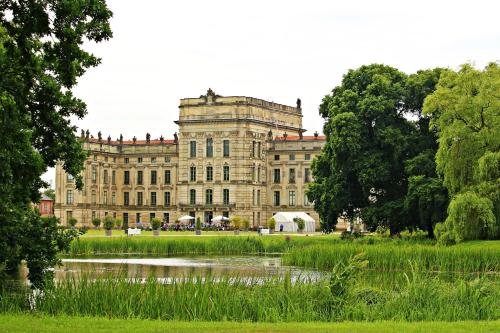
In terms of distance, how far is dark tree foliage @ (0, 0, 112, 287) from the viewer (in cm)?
1928

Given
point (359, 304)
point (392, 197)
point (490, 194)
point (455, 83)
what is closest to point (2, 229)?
point (359, 304)

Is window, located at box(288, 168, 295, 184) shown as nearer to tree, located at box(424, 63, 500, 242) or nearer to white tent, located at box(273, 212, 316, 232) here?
white tent, located at box(273, 212, 316, 232)

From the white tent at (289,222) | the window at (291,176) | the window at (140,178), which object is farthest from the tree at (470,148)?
the window at (140,178)

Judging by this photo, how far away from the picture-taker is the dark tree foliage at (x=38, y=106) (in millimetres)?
19281

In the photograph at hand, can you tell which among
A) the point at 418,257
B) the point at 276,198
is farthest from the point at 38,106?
the point at 276,198

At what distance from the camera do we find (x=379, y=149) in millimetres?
58156

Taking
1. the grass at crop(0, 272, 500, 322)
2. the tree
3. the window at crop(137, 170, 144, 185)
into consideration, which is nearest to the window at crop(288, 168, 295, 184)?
the window at crop(137, 170, 144, 185)

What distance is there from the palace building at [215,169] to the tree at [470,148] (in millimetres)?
51336

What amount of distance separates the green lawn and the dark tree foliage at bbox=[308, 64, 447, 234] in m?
34.5

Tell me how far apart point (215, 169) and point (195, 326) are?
8358 centimetres

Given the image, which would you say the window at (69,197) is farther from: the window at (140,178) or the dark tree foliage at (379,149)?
the dark tree foliage at (379,149)

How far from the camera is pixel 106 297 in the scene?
21781 mm

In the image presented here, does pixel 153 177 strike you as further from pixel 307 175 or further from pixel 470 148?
pixel 470 148

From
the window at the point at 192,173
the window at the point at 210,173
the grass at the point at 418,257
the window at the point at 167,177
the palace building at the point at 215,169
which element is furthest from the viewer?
the window at the point at 167,177
